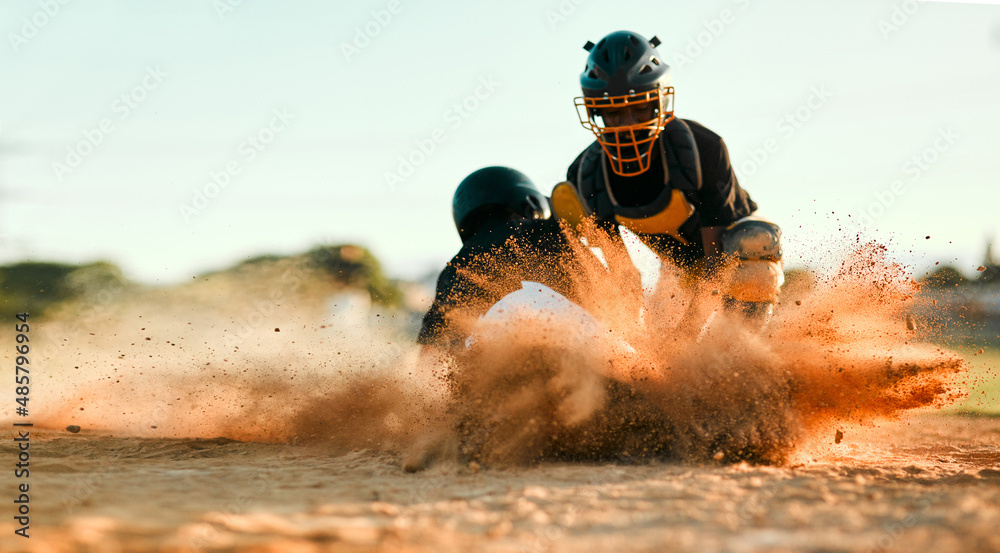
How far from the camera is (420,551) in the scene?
2457mm

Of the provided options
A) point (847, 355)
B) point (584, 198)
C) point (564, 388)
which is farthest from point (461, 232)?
point (847, 355)

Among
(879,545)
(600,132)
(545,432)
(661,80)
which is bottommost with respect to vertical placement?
(879,545)

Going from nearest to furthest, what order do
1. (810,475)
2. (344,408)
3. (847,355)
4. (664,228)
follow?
(810,475), (847,355), (664,228), (344,408)

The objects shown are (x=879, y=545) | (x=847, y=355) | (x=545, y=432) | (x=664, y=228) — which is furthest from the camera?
(x=664, y=228)

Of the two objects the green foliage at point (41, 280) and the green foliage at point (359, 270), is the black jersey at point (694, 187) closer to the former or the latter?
the green foliage at point (41, 280)

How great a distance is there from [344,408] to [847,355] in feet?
15.6

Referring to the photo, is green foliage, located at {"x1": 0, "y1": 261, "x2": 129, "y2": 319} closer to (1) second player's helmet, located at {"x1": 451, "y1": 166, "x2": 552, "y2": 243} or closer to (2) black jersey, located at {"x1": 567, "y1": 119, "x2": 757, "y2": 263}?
(1) second player's helmet, located at {"x1": 451, "y1": 166, "x2": 552, "y2": 243}

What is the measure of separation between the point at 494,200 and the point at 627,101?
182 cm

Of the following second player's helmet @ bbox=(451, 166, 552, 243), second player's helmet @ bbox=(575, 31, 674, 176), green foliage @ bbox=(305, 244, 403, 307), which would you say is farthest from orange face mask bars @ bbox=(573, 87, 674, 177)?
green foliage @ bbox=(305, 244, 403, 307)

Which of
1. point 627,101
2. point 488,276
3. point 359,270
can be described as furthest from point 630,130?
point 359,270

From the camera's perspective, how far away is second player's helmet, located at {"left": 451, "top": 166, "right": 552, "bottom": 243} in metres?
6.29

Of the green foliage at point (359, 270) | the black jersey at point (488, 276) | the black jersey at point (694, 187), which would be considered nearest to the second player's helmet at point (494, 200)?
the black jersey at point (488, 276)

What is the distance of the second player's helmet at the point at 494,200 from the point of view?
6289 millimetres

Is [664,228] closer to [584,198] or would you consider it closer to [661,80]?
[584,198]
